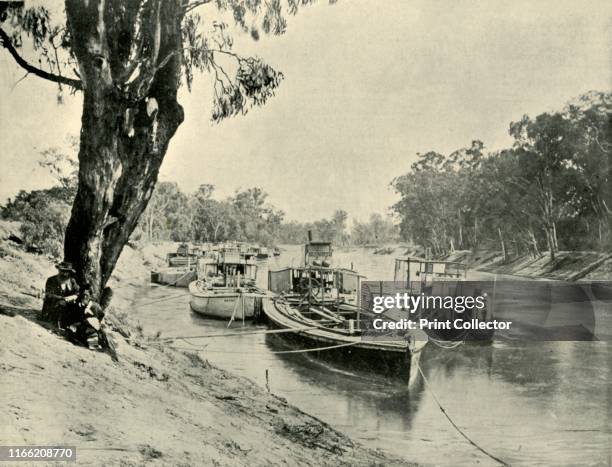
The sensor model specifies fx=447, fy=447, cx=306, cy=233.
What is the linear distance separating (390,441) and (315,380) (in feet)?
8.85

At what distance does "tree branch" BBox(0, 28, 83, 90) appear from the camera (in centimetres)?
479

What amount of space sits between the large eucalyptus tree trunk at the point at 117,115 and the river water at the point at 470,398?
8.03ft

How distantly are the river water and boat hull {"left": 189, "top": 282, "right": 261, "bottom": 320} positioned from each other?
4.92 ft

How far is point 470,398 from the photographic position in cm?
807

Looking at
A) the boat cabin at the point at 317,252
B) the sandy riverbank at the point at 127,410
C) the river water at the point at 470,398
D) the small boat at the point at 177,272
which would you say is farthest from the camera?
the boat cabin at the point at 317,252

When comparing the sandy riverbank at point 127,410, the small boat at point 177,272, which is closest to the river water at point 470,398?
the sandy riverbank at point 127,410

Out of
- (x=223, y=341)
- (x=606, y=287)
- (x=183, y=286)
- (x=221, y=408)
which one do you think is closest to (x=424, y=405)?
(x=221, y=408)

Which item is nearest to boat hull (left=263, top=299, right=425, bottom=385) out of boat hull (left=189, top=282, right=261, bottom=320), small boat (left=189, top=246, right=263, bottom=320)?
small boat (left=189, top=246, right=263, bottom=320)

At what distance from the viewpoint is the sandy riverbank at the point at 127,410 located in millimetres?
3457

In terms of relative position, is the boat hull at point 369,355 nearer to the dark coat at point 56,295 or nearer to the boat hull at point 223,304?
the dark coat at point 56,295

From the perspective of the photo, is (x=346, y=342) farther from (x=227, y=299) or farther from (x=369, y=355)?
(x=227, y=299)

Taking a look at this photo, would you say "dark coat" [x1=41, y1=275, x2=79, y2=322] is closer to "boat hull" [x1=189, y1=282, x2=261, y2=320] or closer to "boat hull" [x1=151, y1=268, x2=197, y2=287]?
"boat hull" [x1=189, y1=282, x2=261, y2=320]

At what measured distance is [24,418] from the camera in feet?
11.4

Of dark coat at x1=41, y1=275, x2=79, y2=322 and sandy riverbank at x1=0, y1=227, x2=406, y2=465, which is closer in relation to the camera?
sandy riverbank at x1=0, y1=227, x2=406, y2=465
